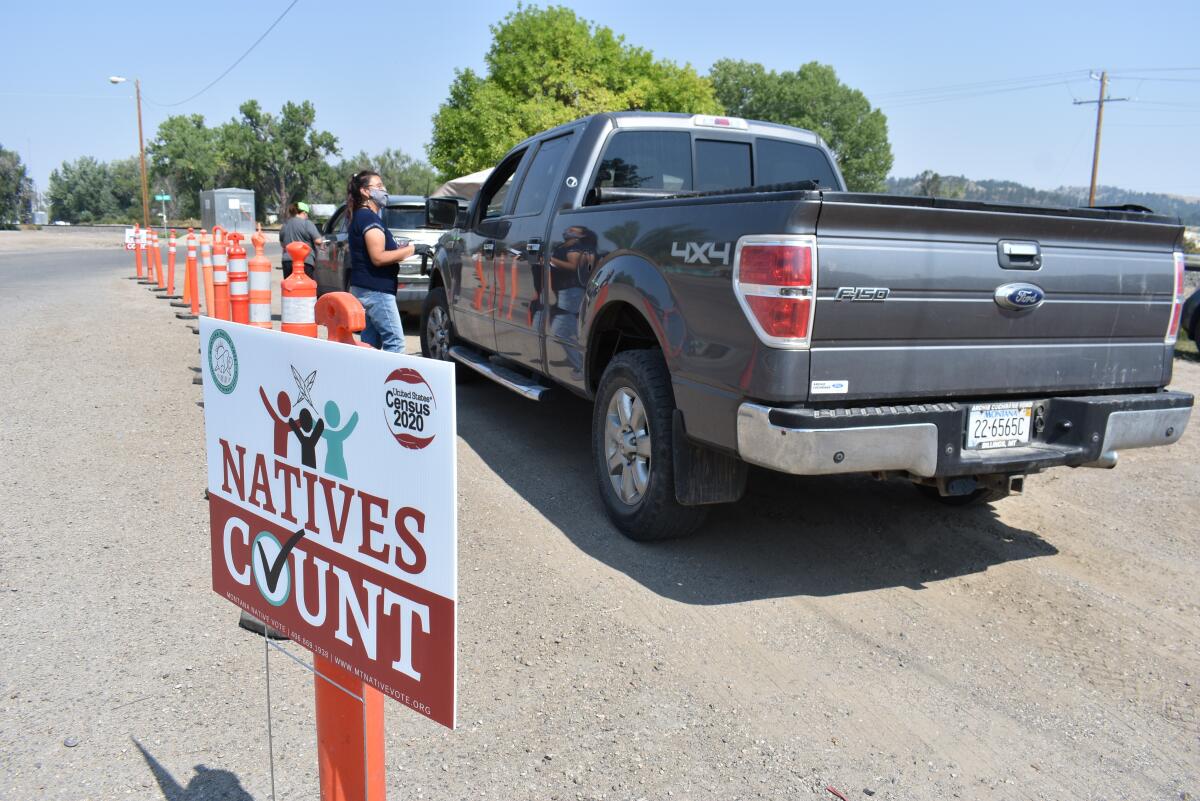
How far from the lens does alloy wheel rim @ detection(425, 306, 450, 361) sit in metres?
8.01

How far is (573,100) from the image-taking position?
24.4 meters

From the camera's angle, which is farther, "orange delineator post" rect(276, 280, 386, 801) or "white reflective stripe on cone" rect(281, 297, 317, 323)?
"white reflective stripe on cone" rect(281, 297, 317, 323)

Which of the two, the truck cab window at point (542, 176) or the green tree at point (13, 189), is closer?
the truck cab window at point (542, 176)

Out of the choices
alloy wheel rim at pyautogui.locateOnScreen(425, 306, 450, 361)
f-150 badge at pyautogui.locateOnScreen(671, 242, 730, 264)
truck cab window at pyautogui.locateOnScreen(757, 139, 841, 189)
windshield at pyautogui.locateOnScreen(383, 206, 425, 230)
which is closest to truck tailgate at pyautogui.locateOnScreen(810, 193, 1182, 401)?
f-150 badge at pyautogui.locateOnScreen(671, 242, 730, 264)

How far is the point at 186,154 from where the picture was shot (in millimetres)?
90562

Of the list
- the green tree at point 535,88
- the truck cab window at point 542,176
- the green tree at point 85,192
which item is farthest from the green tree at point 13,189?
the truck cab window at point 542,176

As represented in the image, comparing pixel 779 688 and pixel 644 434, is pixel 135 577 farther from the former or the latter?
pixel 779 688

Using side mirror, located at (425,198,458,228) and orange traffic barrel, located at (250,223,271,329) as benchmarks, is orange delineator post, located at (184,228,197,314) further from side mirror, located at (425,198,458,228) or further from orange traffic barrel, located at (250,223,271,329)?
orange traffic barrel, located at (250,223,271,329)

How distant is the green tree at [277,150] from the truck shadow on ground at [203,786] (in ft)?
288

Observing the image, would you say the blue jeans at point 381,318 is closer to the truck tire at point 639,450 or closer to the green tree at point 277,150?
the truck tire at point 639,450

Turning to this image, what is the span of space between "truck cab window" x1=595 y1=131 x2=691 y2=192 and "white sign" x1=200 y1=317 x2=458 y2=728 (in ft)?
12.0

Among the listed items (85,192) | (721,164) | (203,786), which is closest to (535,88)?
(721,164)

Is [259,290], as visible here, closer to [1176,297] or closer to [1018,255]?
[1018,255]

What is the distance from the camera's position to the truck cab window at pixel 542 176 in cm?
594
